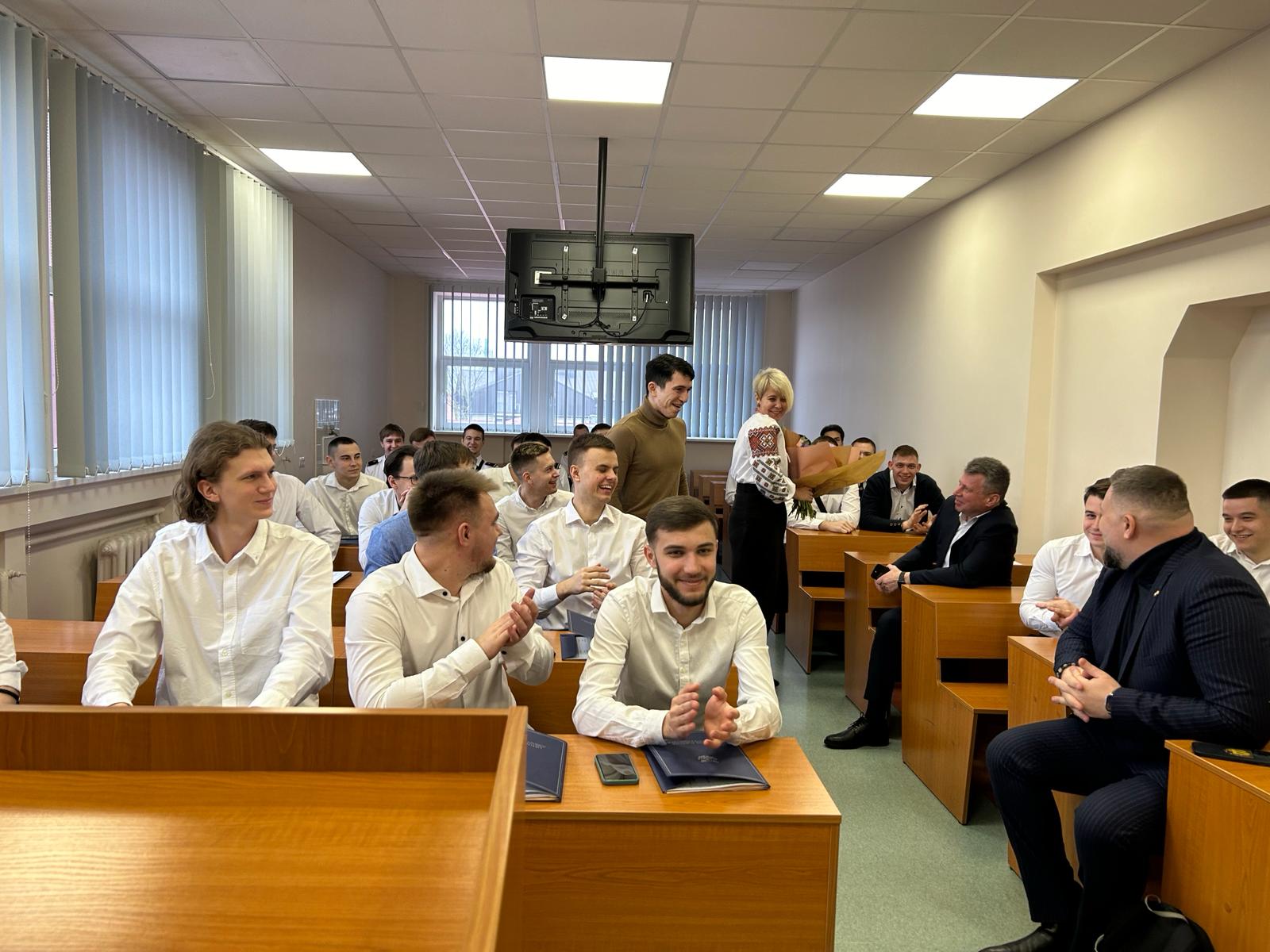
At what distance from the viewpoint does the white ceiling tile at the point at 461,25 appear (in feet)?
11.6

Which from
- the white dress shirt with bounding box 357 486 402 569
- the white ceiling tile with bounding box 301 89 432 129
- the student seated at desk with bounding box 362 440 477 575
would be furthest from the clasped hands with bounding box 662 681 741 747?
the white ceiling tile with bounding box 301 89 432 129

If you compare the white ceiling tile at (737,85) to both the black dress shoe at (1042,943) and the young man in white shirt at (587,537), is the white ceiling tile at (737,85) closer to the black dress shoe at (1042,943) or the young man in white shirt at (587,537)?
the young man in white shirt at (587,537)

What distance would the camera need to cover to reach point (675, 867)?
5.66 ft

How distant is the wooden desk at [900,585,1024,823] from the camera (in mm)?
3324

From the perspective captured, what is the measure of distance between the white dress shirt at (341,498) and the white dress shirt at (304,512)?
0.50 metres

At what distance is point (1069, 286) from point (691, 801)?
15.7 feet

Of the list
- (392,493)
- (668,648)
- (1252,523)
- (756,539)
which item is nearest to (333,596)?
(392,493)

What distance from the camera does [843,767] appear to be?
3.84 m

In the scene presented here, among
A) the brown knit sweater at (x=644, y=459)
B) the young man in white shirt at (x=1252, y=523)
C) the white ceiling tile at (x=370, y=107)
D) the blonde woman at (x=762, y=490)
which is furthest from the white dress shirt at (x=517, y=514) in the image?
the young man in white shirt at (x=1252, y=523)

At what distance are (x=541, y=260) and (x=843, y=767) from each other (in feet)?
11.7

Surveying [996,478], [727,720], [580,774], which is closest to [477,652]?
[580,774]

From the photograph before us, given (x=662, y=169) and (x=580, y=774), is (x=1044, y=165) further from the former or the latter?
(x=580, y=774)

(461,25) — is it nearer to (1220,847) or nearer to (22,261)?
(22,261)

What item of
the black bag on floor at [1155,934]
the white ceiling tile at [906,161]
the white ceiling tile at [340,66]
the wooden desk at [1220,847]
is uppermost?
the white ceiling tile at [340,66]
